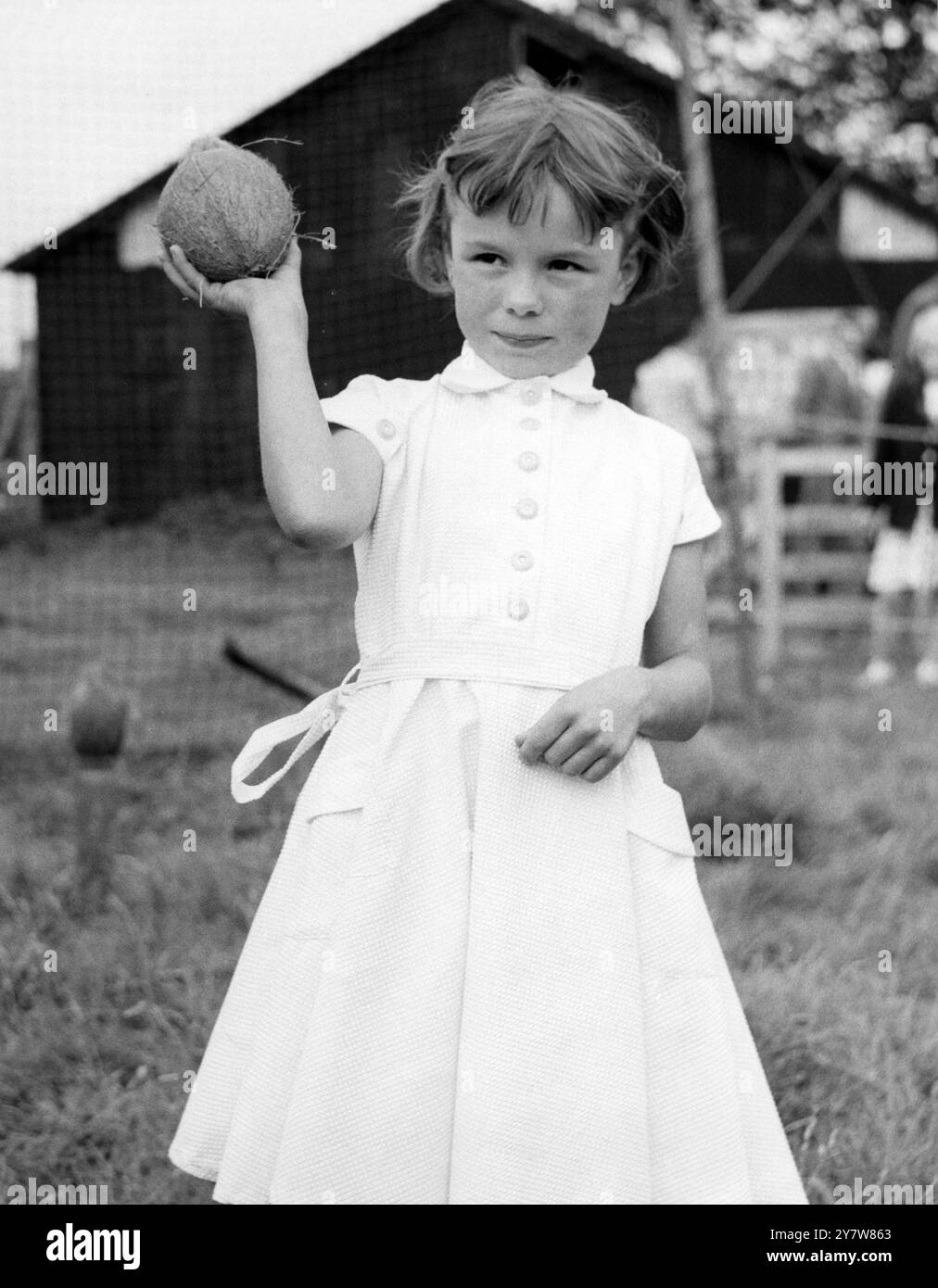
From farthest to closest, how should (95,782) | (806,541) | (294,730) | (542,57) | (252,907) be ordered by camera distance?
(542,57) → (806,541) → (95,782) → (252,907) → (294,730)

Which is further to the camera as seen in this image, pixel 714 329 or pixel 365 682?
pixel 714 329

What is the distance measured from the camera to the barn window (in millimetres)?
8062

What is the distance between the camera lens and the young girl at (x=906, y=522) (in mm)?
6395

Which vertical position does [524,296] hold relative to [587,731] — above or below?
above

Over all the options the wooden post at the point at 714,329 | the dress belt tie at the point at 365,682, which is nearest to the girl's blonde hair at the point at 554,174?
the dress belt tie at the point at 365,682

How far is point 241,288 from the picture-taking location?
1.49 meters

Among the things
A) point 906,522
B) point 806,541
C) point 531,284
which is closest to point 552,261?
point 531,284

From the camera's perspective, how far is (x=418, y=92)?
7719mm

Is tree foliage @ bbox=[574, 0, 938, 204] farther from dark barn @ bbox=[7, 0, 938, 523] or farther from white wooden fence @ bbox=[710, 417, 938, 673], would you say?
white wooden fence @ bbox=[710, 417, 938, 673]

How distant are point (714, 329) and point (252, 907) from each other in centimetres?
279

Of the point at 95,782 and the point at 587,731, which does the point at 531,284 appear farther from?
the point at 95,782

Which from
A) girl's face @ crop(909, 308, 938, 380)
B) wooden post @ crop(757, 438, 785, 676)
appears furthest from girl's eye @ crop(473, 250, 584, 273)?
girl's face @ crop(909, 308, 938, 380)
